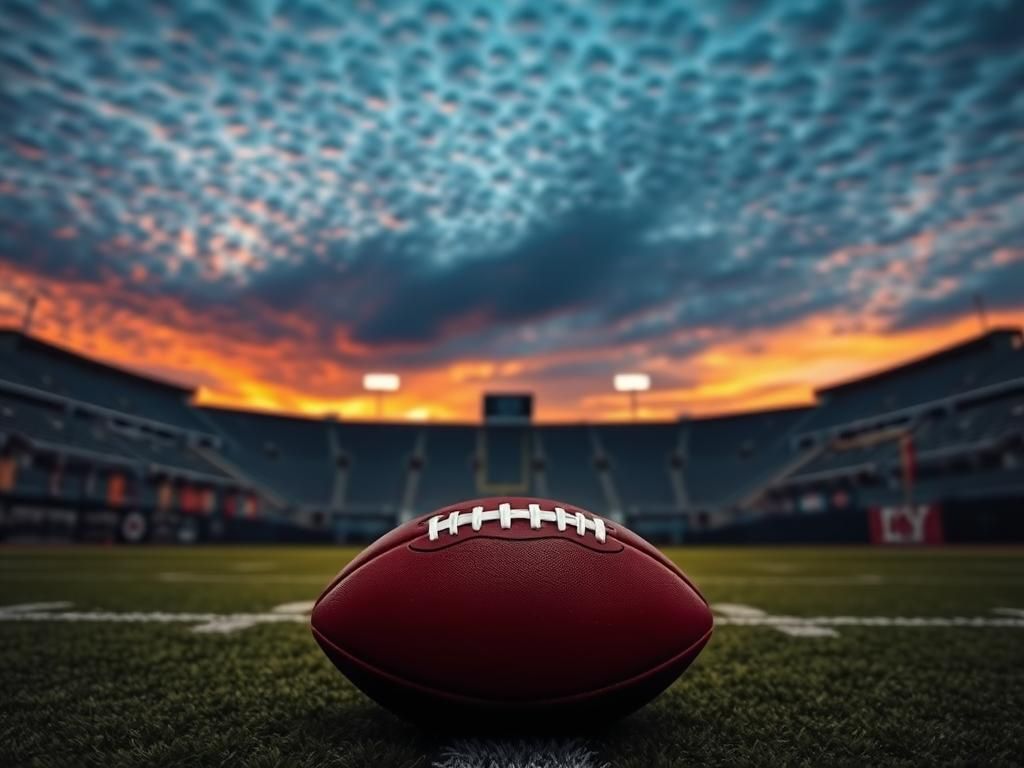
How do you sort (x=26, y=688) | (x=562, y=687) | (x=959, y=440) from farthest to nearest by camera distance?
(x=959, y=440)
(x=26, y=688)
(x=562, y=687)

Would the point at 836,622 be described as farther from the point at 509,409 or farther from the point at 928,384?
the point at 509,409

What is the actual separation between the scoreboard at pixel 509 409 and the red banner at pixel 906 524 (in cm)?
1570

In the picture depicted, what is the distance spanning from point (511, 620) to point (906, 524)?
19.8m

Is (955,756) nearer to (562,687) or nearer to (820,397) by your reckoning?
(562,687)

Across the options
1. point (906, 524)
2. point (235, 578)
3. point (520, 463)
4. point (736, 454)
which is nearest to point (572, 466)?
point (520, 463)

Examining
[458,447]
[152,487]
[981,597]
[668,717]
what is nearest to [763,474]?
[458,447]

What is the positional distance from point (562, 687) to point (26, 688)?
1.48 meters

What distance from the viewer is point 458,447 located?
31031 mm

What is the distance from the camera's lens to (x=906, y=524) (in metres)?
17.9

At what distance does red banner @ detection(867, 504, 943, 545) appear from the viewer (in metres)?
17.3

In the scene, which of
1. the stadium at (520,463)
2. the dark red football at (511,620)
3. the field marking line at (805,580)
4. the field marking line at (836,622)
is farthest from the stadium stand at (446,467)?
the dark red football at (511,620)

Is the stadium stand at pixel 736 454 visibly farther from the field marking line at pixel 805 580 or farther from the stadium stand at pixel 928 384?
the field marking line at pixel 805 580

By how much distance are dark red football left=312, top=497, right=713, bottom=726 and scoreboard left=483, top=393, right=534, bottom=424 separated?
2957 centimetres

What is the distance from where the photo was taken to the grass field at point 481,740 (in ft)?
4.18
